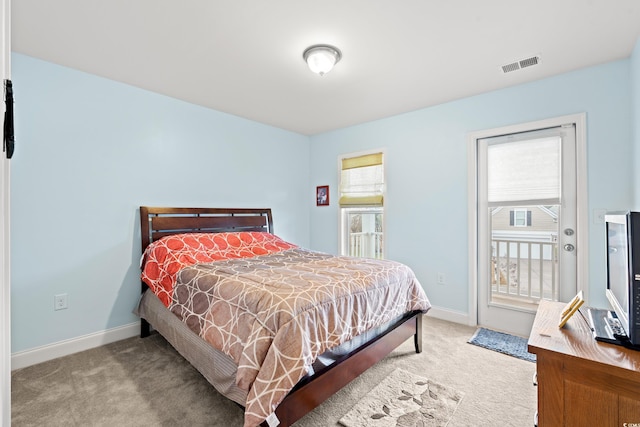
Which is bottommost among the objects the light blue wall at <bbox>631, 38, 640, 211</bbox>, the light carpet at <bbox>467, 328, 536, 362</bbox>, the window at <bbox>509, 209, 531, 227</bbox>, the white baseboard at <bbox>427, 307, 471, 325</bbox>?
the light carpet at <bbox>467, 328, 536, 362</bbox>

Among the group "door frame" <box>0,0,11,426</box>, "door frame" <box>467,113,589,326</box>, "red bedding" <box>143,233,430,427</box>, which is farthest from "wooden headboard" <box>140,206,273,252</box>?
"door frame" <box>467,113,589,326</box>

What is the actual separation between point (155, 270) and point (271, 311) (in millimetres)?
1599

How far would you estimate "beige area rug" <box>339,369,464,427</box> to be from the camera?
167cm

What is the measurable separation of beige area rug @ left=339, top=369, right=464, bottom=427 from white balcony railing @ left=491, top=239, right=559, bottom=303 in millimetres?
1551

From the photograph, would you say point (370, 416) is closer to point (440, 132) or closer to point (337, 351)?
point (337, 351)

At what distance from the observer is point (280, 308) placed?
1466mm

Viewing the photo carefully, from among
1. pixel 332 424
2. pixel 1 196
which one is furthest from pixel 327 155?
pixel 1 196

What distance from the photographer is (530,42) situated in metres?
2.11

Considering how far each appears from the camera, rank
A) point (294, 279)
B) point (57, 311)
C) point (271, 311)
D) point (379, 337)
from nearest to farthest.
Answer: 1. point (271, 311)
2. point (294, 279)
3. point (379, 337)
4. point (57, 311)

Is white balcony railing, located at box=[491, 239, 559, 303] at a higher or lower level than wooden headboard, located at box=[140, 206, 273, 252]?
lower

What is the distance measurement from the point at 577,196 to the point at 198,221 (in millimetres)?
3636

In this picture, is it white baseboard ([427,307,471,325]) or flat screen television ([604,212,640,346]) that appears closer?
flat screen television ([604,212,640,346])

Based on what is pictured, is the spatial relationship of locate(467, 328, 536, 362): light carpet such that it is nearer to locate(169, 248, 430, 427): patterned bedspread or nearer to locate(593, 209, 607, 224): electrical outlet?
locate(169, 248, 430, 427): patterned bedspread

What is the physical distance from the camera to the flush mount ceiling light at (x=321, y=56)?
2.18 meters
